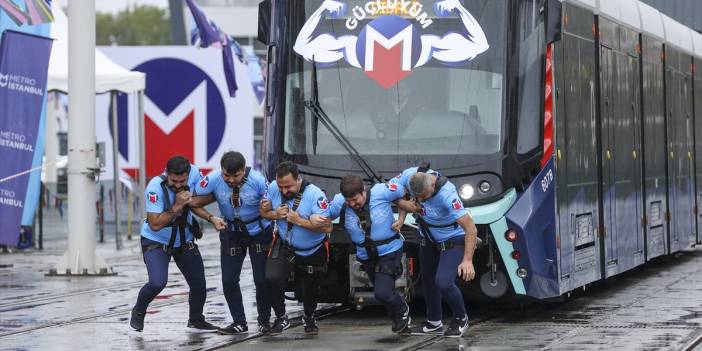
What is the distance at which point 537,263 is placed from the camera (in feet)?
45.0

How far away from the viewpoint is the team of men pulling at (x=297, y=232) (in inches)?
493

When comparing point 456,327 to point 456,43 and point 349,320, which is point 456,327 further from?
point 456,43

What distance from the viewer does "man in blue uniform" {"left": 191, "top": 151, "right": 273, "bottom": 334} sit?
1284cm

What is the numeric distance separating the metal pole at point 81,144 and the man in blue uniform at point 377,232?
881 cm

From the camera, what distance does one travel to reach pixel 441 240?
41.5 feet

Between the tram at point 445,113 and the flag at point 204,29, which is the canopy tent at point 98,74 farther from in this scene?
the tram at point 445,113

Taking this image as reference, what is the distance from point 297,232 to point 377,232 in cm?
66

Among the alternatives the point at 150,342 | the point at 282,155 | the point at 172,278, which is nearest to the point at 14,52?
the point at 172,278

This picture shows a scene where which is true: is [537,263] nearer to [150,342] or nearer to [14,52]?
[150,342]

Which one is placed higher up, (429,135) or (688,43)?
(688,43)

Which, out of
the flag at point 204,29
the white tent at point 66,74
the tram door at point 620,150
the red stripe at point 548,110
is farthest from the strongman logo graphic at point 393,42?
the flag at point 204,29

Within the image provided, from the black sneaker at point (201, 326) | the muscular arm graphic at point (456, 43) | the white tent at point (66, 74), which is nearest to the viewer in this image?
the black sneaker at point (201, 326)

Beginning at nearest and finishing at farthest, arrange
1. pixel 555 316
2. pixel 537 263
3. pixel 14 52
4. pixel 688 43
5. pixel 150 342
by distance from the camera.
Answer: pixel 150 342 < pixel 537 263 < pixel 555 316 < pixel 14 52 < pixel 688 43

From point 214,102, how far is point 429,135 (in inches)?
740
